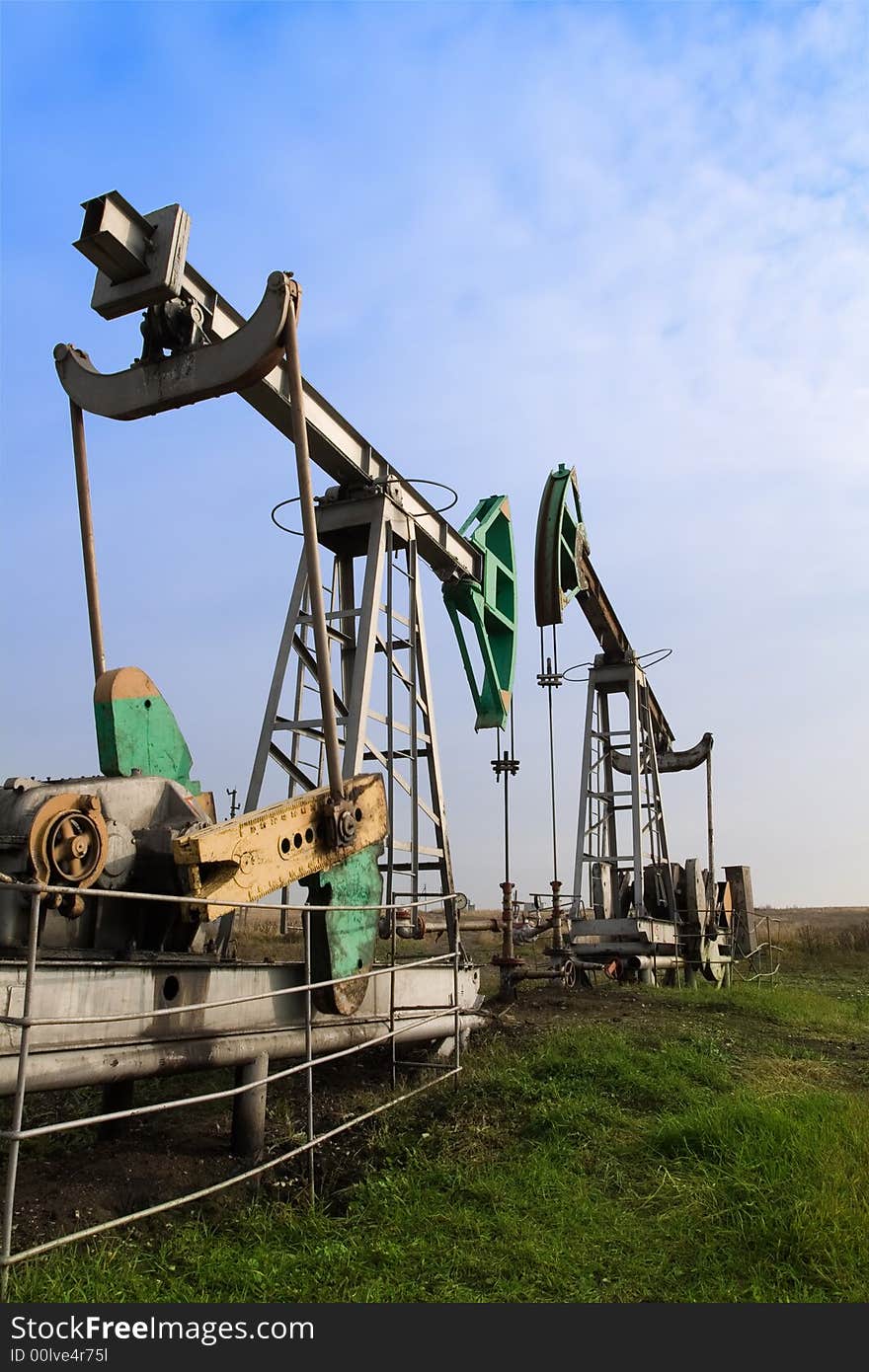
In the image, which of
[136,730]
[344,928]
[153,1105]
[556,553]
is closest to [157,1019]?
[153,1105]

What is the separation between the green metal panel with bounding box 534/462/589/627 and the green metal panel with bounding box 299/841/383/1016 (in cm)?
770

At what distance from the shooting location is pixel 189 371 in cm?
457

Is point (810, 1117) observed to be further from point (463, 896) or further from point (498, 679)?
point (498, 679)

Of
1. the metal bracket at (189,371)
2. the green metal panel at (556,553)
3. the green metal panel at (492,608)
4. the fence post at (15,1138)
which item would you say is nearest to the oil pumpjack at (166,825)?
the metal bracket at (189,371)

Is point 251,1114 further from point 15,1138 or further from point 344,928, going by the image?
point 15,1138

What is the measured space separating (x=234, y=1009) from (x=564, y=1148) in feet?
5.46

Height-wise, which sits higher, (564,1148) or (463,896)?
(463,896)

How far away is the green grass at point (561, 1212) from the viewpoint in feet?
10.4

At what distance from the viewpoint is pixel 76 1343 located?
2.64 metres

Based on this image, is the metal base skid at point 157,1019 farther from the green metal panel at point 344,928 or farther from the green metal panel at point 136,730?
the green metal panel at point 136,730

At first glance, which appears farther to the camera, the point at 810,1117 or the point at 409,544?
the point at 409,544

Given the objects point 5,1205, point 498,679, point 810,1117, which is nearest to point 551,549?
point 498,679

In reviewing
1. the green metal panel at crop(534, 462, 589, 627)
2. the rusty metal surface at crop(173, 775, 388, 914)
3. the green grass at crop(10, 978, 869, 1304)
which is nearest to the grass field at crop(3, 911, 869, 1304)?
the green grass at crop(10, 978, 869, 1304)

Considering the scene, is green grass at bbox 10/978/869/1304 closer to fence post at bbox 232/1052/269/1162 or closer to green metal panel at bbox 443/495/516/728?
fence post at bbox 232/1052/269/1162
